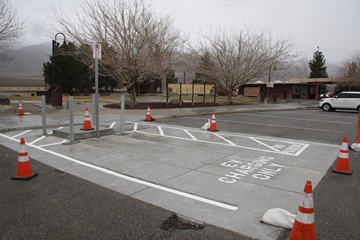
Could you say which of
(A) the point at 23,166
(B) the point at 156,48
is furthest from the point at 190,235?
(B) the point at 156,48

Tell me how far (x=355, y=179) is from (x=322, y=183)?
837 millimetres

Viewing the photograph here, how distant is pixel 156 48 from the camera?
849 inches

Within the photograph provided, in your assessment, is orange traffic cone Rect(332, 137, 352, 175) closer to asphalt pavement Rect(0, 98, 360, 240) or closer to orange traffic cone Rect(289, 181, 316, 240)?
asphalt pavement Rect(0, 98, 360, 240)

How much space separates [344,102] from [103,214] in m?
24.4

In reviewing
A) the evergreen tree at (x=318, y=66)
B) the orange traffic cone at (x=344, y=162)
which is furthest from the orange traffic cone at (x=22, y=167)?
the evergreen tree at (x=318, y=66)

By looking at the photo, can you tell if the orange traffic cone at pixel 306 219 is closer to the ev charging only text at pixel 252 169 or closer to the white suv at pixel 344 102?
the ev charging only text at pixel 252 169

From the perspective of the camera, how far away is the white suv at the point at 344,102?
2297cm

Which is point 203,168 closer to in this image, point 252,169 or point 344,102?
point 252,169

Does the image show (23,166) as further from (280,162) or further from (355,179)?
(355,179)

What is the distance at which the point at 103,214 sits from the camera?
393cm

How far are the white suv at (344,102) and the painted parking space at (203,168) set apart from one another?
668 inches

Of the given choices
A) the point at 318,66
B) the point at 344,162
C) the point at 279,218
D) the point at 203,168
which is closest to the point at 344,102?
the point at 344,162

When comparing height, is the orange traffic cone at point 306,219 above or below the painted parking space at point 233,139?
above

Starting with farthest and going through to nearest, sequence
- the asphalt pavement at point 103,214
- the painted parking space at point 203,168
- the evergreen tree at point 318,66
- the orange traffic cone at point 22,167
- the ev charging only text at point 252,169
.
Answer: the evergreen tree at point 318,66, the ev charging only text at point 252,169, the orange traffic cone at point 22,167, the painted parking space at point 203,168, the asphalt pavement at point 103,214
